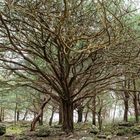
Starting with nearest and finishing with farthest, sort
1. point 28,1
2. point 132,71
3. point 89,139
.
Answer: point 28,1 → point 89,139 → point 132,71

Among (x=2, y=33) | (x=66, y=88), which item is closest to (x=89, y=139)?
(x=66, y=88)

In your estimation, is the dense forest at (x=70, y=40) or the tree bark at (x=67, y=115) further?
the tree bark at (x=67, y=115)

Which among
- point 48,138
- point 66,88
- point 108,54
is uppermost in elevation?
point 108,54

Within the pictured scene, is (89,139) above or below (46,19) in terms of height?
below

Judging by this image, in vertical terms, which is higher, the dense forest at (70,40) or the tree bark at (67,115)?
the dense forest at (70,40)

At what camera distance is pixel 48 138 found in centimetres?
1036

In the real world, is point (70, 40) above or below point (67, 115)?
above

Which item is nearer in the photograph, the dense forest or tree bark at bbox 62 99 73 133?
the dense forest

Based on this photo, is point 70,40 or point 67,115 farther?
point 67,115

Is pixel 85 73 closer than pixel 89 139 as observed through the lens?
No

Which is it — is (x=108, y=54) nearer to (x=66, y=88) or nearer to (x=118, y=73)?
(x=118, y=73)

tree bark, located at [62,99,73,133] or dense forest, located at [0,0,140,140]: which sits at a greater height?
dense forest, located at [0,0,140,140]

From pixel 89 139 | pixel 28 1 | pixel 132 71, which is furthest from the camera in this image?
pixel 132 71

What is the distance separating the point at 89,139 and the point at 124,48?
314cm
